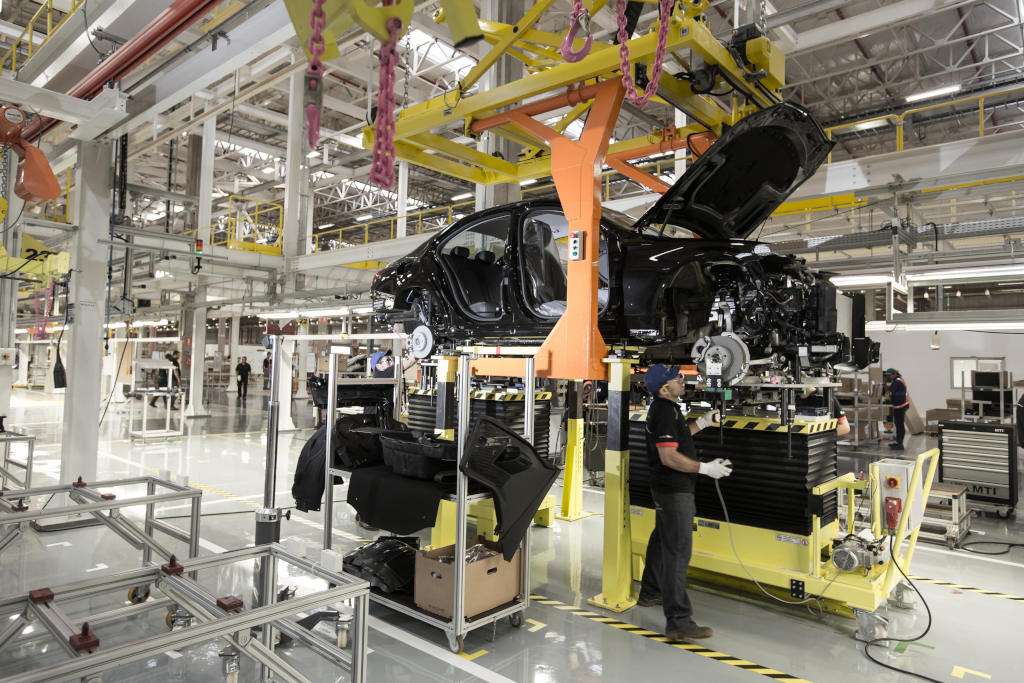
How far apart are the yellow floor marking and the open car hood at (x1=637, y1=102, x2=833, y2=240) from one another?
109 inches

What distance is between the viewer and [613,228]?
4.46 meters

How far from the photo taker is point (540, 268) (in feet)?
16.8

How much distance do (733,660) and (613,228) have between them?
274cm

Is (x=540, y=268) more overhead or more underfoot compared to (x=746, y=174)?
more underfoot

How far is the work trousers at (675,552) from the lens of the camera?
3.46m

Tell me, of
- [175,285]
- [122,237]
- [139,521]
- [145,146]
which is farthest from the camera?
[175,285]

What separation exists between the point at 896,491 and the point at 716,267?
172 cm

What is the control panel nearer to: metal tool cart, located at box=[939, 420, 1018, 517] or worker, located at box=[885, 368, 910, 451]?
metal tool cart, located at box=[939, 420, 1018, 517]

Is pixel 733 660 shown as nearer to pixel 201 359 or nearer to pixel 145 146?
pixel 145 146

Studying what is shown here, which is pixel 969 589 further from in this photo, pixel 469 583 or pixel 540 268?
pixel 540 268

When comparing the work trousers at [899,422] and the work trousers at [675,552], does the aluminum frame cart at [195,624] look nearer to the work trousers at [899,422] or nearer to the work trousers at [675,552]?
the work trousers at [675,552]

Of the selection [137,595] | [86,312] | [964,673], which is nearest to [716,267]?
[964,673]

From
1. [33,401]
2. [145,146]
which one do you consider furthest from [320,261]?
[33,401]

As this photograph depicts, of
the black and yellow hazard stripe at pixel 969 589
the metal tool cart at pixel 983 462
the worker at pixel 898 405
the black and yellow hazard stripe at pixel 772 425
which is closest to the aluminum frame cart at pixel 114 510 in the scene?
the black and yellow hazard stripe at pixel 772 425
